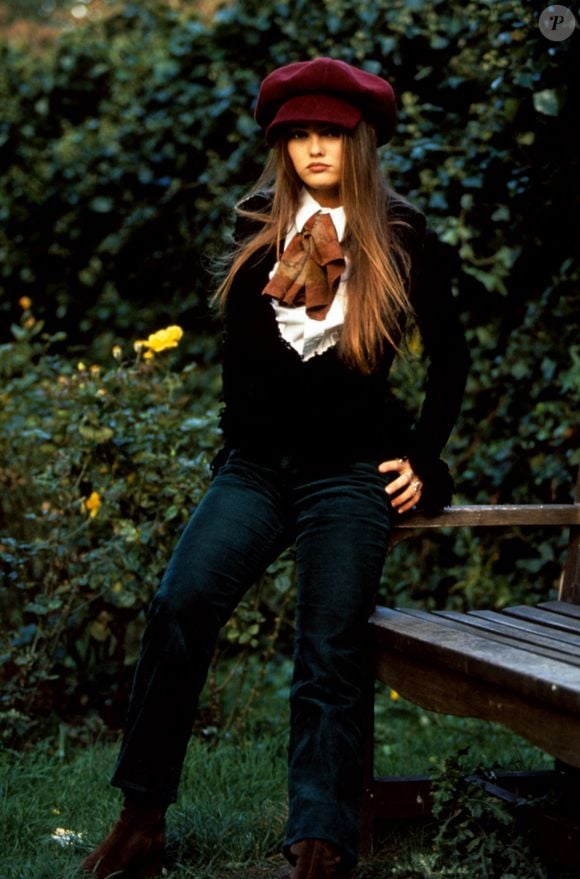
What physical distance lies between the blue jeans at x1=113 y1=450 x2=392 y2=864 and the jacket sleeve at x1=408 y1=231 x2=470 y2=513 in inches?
8.9

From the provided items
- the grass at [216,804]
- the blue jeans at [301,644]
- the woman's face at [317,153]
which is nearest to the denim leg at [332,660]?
the blue jeans at [301,644]

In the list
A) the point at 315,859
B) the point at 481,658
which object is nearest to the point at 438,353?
the point at 481,658

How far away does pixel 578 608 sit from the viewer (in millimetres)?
2656

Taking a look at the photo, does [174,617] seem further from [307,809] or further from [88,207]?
[88,207]

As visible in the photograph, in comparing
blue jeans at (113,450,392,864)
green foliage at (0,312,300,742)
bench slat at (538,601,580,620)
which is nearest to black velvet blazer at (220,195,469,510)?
blue jeans at (113,450,392,864)

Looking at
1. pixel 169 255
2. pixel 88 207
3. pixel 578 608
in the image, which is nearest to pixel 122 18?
pixel 88 207

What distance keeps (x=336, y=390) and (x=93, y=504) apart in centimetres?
107

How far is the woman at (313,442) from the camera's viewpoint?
232cm

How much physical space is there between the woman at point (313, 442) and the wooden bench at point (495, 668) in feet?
0.33

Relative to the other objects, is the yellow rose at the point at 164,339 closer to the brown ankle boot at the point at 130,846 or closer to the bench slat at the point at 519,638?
→ the bench slat at the point at 519,638

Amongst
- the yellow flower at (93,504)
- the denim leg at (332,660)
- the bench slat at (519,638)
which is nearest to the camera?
the bench slat at (519,638)

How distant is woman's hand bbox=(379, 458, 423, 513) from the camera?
258cm

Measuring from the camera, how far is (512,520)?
8.76 feet

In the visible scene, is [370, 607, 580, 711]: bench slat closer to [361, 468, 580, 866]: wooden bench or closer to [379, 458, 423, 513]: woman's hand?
[361, 468, 580, 866]: wooden bench
